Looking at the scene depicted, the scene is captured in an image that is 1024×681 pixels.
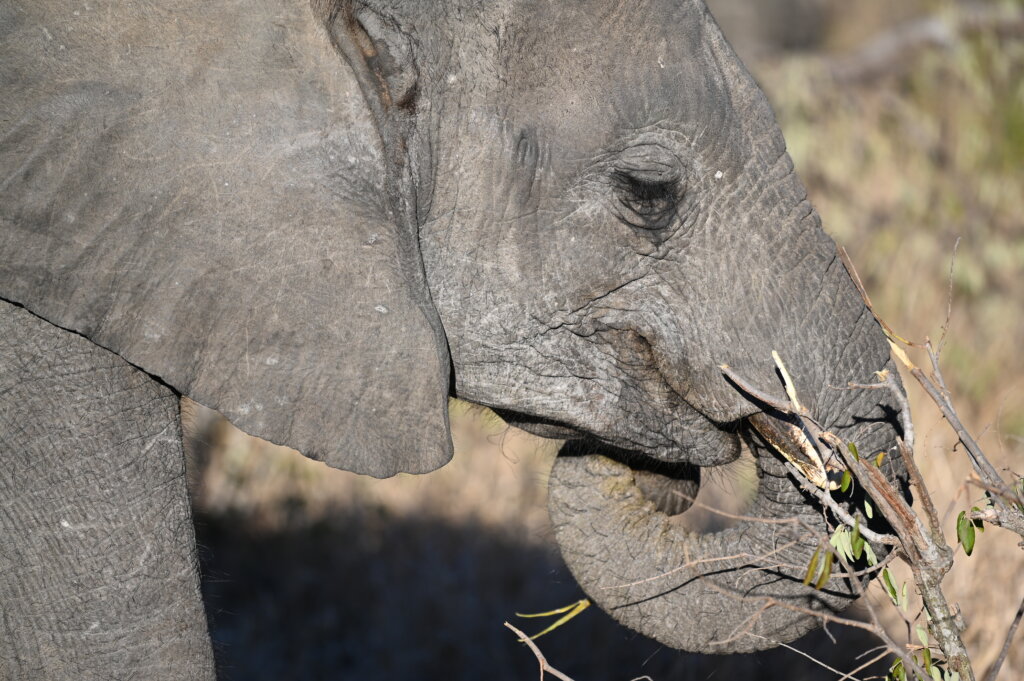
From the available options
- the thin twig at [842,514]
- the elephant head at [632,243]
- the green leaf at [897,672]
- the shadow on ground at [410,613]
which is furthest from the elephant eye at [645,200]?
the shadow on ground at [410,613]

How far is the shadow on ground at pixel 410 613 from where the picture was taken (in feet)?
11.9

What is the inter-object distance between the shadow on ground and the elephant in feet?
4.54

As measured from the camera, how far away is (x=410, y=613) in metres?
3.96

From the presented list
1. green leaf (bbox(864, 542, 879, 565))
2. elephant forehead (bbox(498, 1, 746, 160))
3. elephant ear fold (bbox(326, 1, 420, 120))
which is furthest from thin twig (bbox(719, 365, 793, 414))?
elephant ear fold (bbox(326, 1, 420, 120))

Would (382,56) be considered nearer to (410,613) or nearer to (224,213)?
(224,213)

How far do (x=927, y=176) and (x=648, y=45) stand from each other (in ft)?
14.4

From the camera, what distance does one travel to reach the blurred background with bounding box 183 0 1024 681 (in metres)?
3.63

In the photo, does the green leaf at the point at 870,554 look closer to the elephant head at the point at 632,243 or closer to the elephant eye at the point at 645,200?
the elephant head at the point at 632,243

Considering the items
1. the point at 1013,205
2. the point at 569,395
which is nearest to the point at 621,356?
the point at 569,395

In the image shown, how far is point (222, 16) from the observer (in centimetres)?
189

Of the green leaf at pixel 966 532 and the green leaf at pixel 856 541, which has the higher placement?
the green leaf at pixel 966 532

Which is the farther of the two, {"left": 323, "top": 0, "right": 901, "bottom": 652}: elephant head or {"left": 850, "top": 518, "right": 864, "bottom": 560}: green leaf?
{"left": 323, "top": 0, "right": 901, "bottom": 652}: elephant head

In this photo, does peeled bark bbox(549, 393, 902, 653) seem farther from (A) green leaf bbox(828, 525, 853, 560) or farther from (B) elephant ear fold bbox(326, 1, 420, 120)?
(B) elephant ear fold bbox(326, 1, 420, 120)

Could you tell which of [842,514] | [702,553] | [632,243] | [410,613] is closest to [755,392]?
[842,514]
